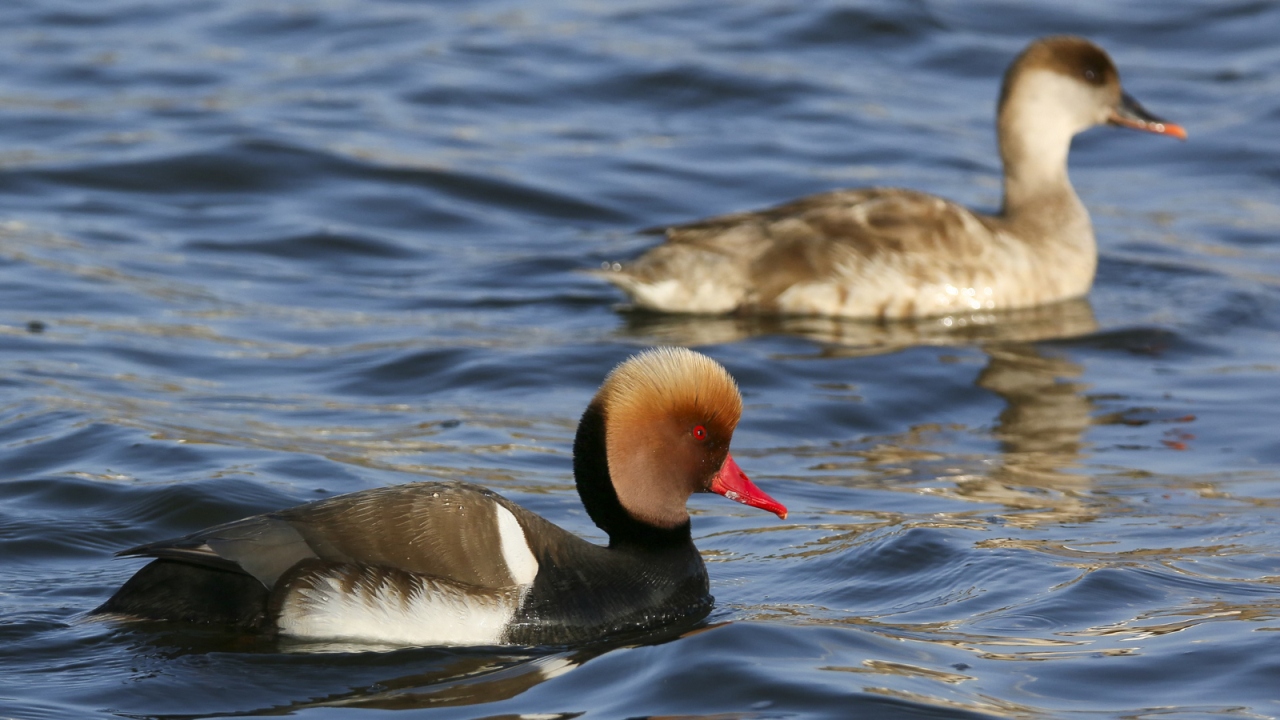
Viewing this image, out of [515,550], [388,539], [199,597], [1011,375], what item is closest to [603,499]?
[515,550]

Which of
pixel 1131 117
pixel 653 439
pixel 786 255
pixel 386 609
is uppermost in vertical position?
pixel 1131 117

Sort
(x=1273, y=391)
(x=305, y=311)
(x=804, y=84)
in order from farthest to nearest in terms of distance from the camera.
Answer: (x=804, y=84)
(x=305, y=311)
(x=1273, y=391)

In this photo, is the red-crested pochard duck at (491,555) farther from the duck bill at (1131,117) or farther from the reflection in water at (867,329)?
the duck bill at (1131,117)

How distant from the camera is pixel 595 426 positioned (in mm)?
6113

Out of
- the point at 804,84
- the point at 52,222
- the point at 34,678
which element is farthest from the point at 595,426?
the point at 804,84

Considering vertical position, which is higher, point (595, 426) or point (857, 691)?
point (595, 426)

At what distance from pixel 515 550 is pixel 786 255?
534cm

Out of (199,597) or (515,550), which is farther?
(515,550)

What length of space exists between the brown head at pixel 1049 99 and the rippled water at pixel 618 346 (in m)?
0.98

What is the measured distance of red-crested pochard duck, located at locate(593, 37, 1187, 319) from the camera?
10.9 meters

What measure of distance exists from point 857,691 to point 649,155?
32.6 feet

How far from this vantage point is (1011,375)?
→ 10.0m

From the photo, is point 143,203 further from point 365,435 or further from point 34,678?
point 34,678

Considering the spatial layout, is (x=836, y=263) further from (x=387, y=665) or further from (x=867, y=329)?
(x=387, y=665)
